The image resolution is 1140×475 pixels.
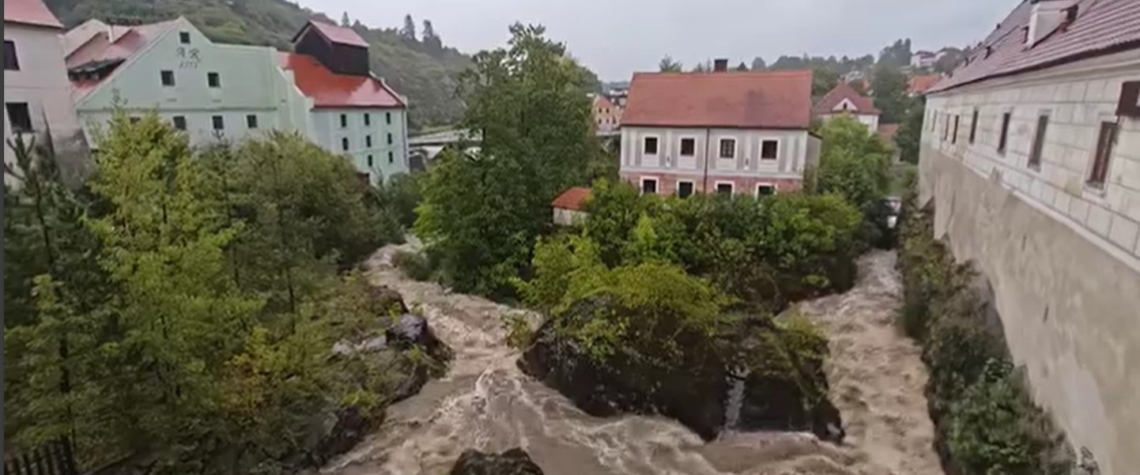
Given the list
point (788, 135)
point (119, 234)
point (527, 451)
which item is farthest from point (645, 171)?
point (119, 234)

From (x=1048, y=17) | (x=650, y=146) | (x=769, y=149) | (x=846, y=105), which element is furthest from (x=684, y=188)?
(x=846, y=105)

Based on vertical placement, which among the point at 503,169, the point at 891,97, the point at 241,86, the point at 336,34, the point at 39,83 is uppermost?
the point at 336,34

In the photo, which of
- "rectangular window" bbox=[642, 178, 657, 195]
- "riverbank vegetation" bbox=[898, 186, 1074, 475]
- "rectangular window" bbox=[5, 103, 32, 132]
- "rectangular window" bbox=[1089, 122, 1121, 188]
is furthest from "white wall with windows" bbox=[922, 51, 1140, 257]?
"rectangular window" bbox=[5, 103, 32, 132]

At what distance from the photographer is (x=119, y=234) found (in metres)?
7.70

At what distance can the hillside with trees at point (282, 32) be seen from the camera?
4975cm

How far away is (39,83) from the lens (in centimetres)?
1628

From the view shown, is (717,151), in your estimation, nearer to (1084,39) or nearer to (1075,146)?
(1084,39)

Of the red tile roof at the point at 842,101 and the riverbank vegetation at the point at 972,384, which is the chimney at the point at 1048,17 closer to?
the riverbank vegetation at the point at 972,384

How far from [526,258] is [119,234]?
12200mm

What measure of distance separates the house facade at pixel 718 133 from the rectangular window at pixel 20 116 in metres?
17.8

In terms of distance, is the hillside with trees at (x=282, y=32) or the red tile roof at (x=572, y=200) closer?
the red tile roof at (x=572, y=200)

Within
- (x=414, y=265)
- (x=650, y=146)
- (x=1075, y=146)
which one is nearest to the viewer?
(x=1075, y=146)

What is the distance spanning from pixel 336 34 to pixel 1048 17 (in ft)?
97.8

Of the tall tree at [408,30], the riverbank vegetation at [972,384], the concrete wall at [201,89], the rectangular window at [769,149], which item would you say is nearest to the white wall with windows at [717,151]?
the rectangular window at [769,149]
